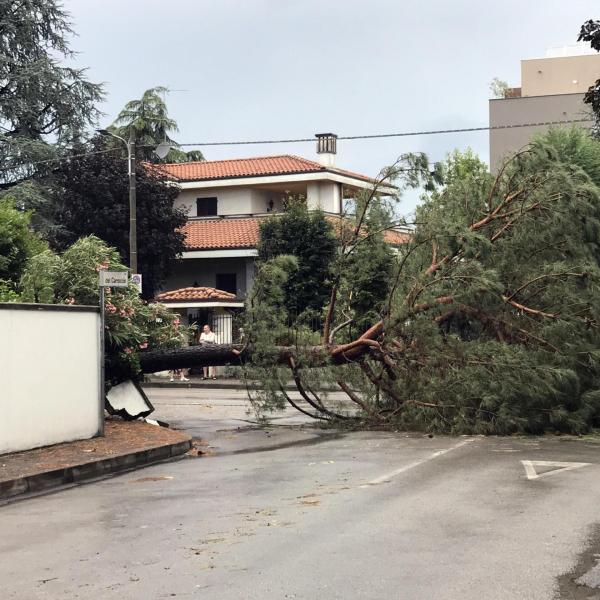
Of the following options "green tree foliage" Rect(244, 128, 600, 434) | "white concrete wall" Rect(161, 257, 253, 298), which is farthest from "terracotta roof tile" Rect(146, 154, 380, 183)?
"green tree foliage" Rect(244, 128, 600, 434)

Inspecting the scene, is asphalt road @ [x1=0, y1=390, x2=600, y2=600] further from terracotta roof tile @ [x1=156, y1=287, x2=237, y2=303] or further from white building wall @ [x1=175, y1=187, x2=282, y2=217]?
white building wall @ [x1=175, y1=187, x2=282, y2=217]

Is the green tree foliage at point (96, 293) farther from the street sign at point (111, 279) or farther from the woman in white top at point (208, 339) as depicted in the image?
the woman in white top at point (208, 339)

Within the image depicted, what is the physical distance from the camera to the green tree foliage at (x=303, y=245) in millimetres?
35031

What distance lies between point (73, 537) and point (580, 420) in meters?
9.16

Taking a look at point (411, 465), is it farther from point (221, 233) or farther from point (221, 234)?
point (221, 233)

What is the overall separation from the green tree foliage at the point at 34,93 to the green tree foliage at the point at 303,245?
930 cm

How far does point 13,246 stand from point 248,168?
29195 millimetres

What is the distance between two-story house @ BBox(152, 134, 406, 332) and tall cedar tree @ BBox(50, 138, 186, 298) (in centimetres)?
340

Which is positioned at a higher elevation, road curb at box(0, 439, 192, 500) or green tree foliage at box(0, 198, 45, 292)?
green tree foliage at box(0, 198, 45, 292)

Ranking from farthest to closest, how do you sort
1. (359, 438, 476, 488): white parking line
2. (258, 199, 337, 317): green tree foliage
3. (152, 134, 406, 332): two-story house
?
1. (152, 134, 406, 332): two-story house
2. (258, 199, 337, 317): green tree foliage
3. (359, 438, 476, 488): white parking line

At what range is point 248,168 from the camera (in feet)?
151

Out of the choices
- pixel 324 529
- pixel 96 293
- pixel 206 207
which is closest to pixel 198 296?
pixel 206 207

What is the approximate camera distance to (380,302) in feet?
54.6

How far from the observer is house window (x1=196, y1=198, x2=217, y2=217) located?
45656 mm
